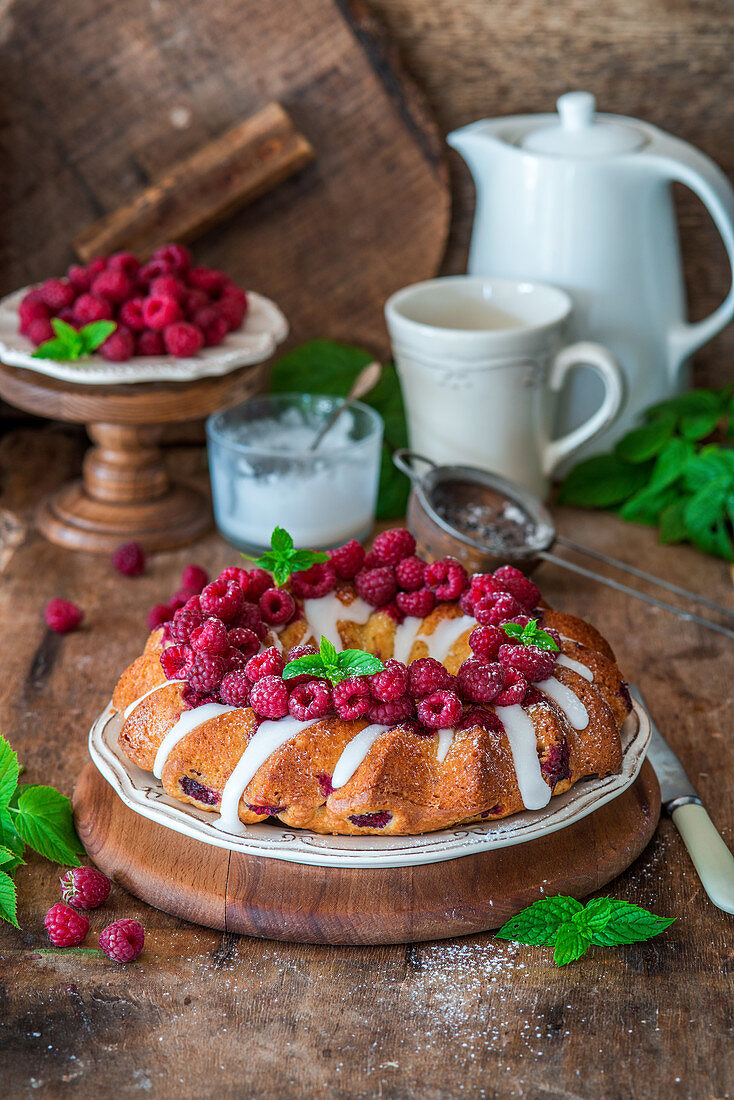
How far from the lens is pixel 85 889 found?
839 mm

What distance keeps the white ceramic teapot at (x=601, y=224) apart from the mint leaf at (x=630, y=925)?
911 millimetres

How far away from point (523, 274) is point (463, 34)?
1.27ft

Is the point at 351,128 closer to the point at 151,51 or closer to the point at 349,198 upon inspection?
the point at 349,198

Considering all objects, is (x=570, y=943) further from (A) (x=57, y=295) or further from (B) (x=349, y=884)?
(A) (x=57, y=295)

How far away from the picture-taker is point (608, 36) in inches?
63.0

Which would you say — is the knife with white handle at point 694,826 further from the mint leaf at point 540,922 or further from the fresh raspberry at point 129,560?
the fresh raspberry at point 129,560

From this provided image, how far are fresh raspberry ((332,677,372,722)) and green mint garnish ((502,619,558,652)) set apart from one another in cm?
14

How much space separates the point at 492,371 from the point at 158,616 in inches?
21.5

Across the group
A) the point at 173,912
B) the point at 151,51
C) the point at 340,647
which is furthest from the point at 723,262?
the point at 173,912

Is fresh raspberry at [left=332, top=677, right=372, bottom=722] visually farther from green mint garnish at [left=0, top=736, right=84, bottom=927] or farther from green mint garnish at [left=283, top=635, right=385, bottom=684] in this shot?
green mint garnish at [left=0, top=736, right=84, bottom=927]

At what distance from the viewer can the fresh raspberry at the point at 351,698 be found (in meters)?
0.83

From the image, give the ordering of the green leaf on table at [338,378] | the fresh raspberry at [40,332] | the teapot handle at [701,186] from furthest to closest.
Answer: the green leaf on table at [338,378] → the teapot handle at [701,186] → the fresh raspberry at [40,332]

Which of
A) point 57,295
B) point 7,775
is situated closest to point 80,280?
point 57,295

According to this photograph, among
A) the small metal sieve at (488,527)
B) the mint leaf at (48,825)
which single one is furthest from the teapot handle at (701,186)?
the mint leaf at (48,825)
